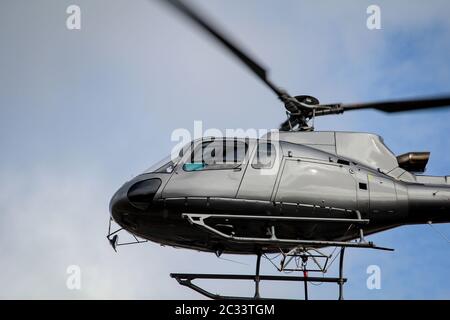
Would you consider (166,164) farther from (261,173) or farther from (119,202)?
(261,173)

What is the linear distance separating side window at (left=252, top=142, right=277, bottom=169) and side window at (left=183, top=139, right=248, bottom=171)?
0.97ft

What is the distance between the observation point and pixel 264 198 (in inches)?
585

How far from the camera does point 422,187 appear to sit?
16109 millimetres

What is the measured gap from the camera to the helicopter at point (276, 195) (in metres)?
14.8

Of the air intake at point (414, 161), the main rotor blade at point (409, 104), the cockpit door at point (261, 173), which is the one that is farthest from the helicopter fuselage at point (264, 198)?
the main rotor blade at point (409, 104)

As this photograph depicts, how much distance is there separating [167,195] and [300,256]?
389 centimetres

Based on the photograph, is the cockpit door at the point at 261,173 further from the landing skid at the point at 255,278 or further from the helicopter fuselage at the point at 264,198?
the landing skid at the point at 255,278

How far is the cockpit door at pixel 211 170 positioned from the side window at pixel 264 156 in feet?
0.75

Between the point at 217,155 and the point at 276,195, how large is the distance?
162 centimetres

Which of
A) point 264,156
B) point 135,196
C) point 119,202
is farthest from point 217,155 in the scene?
point 119,202

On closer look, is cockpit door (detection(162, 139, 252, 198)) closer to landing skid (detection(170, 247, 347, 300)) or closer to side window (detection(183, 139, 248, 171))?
side window (detection(183, 139, 248, 171))
